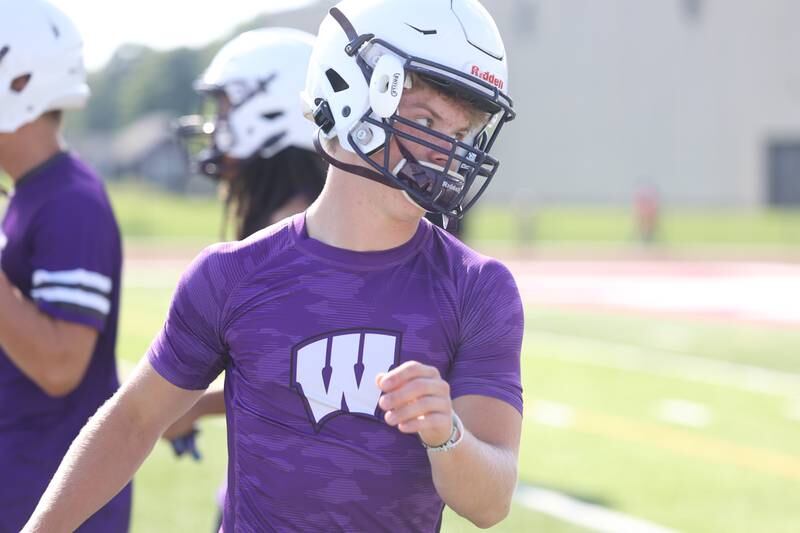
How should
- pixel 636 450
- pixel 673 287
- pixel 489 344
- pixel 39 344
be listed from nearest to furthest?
pixel 489 344 → pixel 39 344 → pixel 636 450 → pixel 673 287

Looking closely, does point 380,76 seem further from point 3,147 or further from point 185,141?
point 185,141

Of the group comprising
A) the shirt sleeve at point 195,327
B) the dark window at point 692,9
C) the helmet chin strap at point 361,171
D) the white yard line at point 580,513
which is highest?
the helmet chin strap at point 361,171

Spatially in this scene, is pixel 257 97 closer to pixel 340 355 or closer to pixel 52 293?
pixel 52 293

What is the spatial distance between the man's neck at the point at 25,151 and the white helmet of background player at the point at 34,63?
36mm

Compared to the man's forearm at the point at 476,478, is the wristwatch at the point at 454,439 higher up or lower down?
higher up

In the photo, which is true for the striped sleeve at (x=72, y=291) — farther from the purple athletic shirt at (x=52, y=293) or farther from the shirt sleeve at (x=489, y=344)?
the shirt sleeve at (x=489, y=344)

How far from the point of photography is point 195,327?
2641 mm

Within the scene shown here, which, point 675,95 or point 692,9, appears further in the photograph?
point 692,9

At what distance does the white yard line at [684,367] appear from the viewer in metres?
12.9

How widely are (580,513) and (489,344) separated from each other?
17.6 feet

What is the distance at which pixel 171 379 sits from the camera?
2.67 m

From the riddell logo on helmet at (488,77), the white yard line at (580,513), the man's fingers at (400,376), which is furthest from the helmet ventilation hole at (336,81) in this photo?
the white yard line at (580,513)

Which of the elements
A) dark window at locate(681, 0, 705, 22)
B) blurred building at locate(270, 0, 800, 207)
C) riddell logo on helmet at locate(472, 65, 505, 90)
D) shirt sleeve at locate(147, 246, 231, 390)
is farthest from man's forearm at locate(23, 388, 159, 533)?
dark window at locate(681, 0, 705, 22)

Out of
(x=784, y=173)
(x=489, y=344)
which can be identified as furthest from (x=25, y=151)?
(x=784, y=173)
